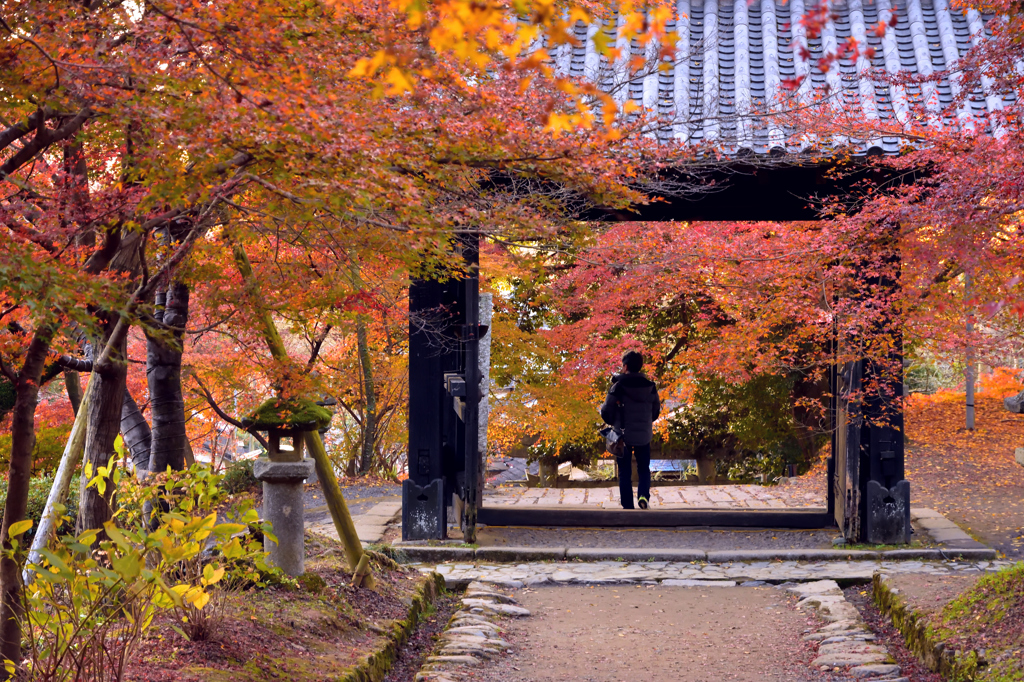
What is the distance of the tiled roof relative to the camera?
7555 mm

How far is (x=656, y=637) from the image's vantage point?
6.12 m

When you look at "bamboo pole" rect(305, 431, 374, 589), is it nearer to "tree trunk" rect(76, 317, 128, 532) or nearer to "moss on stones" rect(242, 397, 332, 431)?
"moss on stones" rect(242, 397, 332, 431)

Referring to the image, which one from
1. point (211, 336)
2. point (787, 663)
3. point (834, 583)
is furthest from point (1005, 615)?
point (211, 336)

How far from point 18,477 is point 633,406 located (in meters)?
6.72

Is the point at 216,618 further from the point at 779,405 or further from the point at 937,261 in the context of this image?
the point at 779,405

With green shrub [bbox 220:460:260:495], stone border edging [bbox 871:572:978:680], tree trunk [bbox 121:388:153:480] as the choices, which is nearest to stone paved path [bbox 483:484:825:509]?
green shrub [bbox 220:460:260:495]

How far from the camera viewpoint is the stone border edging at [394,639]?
15.0 ft

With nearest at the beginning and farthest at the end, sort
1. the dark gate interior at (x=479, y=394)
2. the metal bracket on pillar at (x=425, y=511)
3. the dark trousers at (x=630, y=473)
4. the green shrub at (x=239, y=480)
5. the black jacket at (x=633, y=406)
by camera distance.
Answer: the dark gate interior at (x=479, y=394), the metal bracket on pillar at (x=425, y=511), the black jacket at (x=633, y=406), the dark trousers at (x=630, y=473), the green shrub at (x=239, y=480)

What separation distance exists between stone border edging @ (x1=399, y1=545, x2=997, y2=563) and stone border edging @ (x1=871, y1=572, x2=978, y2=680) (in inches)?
41.4

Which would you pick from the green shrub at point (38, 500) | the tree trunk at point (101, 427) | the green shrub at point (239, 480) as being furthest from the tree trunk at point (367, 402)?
the tree trunk at point (101, 427)

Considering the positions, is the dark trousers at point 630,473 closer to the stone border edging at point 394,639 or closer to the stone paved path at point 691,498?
the stone paved path at point 691,498

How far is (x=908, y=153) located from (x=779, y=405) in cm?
878

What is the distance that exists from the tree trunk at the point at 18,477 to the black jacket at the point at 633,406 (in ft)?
21.4

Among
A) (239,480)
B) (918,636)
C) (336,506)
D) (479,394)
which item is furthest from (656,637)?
(239,480)
